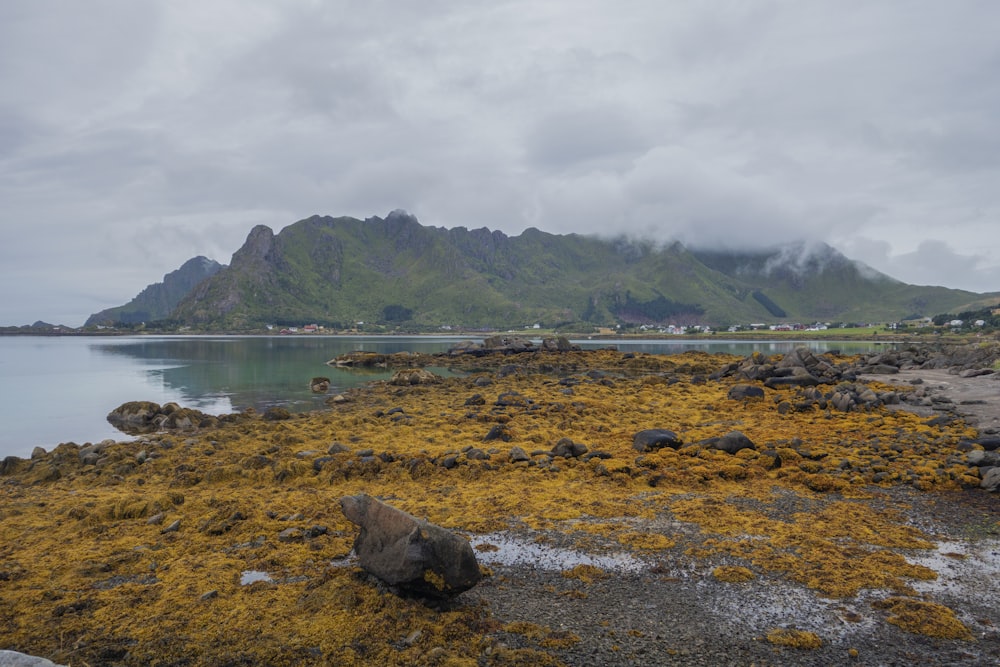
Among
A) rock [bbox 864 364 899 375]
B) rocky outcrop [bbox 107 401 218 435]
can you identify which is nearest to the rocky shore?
rocky outcrop [bbox 107 401 218 435]

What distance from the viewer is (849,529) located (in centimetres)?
1163

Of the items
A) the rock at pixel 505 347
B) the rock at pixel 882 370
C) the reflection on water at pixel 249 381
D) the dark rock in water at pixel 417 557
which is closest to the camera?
the dark rock in water at pixel 417 557

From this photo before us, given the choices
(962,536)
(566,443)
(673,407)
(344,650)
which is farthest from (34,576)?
(673,407)

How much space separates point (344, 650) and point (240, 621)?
76.2 inches

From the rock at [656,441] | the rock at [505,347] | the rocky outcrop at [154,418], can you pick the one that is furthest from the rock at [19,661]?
the rock at [505,347]

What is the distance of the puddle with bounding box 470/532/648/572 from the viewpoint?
32.8 ft

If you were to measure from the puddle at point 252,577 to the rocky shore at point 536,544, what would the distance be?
125 mm

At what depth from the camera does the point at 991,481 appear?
1397 centimetres

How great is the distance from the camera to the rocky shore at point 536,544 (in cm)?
755

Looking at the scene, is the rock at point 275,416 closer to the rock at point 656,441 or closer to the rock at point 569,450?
the rock at point 569,450

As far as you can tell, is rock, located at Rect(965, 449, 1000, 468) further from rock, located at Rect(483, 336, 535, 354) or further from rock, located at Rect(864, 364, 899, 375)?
rock, located at Rect(483, 336, 535, 354)

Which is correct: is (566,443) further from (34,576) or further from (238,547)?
(34,576)

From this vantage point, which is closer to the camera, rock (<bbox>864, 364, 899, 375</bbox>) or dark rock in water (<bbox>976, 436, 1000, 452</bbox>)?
dark rock in water (<bbox>976, 436, 1000, 452</bbox>)

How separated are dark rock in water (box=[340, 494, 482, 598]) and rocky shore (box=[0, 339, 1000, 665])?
321 millimetres
